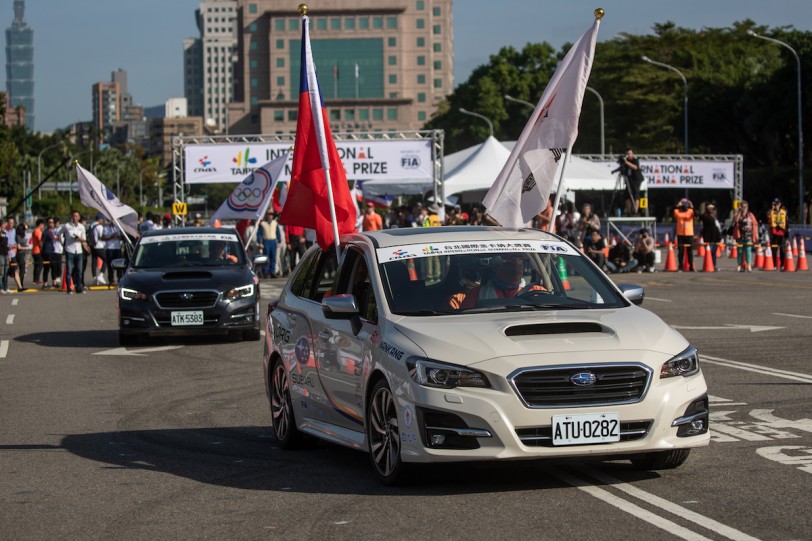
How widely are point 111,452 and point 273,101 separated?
7572 inches

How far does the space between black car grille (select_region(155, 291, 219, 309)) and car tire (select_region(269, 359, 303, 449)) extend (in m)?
8.67

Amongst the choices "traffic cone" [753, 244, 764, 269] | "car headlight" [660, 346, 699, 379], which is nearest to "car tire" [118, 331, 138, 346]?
"car headlight" [660, 346, 699, 379]

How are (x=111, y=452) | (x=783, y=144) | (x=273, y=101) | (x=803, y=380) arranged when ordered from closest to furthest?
A: (x=111, y=452) → (x=803, y=380) → (x=783, y=144) → (x=273, y=101)

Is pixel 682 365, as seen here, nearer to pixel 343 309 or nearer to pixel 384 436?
pixel 384 436

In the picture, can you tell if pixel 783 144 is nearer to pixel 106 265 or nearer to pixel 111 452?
pixel 106 265

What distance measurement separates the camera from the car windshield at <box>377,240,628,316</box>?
27.3 ft

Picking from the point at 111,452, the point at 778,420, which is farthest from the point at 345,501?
the point at 778,420

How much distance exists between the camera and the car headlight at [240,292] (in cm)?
1881

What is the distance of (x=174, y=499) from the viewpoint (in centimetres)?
773

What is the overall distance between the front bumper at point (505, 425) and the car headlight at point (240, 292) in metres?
11.5

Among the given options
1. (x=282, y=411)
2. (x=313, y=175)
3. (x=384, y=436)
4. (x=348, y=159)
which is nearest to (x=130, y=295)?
(x=313, y=175)

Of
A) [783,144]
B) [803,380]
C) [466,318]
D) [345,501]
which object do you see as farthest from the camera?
[783,144]

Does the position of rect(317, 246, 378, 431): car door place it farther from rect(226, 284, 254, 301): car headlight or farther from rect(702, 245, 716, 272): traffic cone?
rect(702, 245, 716, 272): traffic cone

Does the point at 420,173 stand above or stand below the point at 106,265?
above
